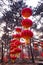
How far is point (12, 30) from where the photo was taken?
3.55 metres

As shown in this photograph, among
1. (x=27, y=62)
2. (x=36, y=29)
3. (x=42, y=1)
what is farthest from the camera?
(x=27, y=62)

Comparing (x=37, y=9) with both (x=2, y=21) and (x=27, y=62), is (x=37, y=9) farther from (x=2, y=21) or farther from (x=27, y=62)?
(x=27, y=62)

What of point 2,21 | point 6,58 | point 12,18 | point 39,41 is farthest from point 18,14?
point 6,58

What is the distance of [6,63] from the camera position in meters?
3.79

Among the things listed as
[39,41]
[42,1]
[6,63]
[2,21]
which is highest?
[42,1]

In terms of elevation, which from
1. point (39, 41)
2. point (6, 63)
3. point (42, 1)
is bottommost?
point (6, 63)

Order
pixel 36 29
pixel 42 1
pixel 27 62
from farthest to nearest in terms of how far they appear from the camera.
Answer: pixel 27 62
pixel 36 29
pixel 42 1

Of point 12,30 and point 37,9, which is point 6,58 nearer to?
point 12,30

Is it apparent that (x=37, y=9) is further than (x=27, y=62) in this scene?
No

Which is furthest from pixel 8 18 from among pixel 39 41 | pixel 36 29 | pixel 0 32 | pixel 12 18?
pixel 39 41

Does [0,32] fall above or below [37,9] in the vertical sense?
below

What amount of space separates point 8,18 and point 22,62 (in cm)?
107

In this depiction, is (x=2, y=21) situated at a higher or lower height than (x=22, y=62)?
higher

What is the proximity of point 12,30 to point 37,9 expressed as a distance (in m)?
0.65
